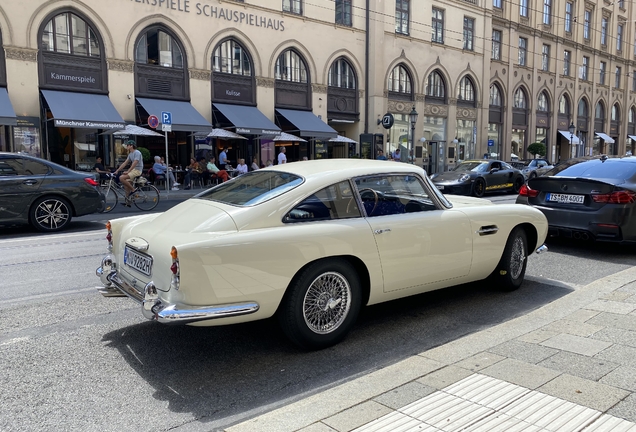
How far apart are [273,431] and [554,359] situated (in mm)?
2071

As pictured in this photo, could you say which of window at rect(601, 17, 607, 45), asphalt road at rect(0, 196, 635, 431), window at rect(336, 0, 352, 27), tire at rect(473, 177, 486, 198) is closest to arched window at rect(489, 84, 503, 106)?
window at rect(336, 0, 352, 27)

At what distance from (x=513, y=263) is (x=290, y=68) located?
2304 centimetres

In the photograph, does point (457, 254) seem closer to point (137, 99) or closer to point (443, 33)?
point (137, 99)

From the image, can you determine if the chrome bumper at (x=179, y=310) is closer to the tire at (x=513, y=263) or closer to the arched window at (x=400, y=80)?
the tire at (x=513, y=263)

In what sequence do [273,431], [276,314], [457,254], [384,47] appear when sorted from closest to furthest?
[273,431] → [276,314] → [457,254] → [384,47]

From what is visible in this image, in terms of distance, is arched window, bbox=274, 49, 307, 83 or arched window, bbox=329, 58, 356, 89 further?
arched window, bbox=329, 58, 356, 89

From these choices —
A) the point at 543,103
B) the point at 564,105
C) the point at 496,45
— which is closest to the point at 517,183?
the point at 496,45

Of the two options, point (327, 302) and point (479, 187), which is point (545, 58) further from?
point (327, 302)

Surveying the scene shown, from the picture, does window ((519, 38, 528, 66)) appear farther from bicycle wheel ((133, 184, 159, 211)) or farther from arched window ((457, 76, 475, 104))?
bicycle wheel ((133, 184, 159, 211))

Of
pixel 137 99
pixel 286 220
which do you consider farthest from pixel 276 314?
pixel 137 99

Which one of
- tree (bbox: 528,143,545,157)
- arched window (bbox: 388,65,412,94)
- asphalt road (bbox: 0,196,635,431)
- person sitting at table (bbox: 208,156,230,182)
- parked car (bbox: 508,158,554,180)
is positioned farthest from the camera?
tree (bbox: 528,143,545,157)

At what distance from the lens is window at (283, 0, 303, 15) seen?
2627 cm

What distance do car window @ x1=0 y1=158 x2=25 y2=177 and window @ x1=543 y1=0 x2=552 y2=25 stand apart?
42.5 m

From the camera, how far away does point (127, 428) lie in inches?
114
